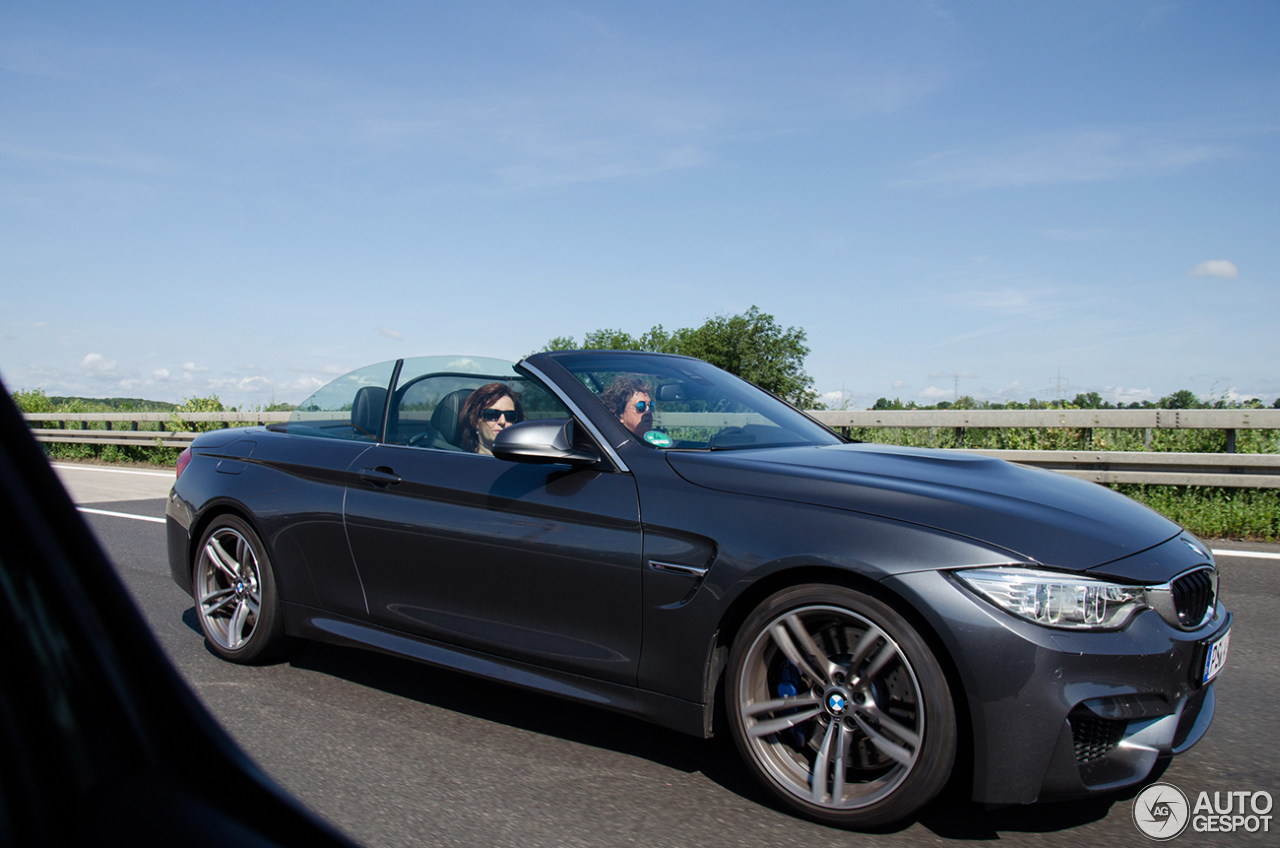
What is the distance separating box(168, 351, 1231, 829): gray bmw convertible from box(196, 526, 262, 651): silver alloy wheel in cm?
6

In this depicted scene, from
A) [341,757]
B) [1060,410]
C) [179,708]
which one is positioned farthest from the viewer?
[1060,410]

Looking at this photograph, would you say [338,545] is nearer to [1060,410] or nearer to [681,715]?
[681,715]

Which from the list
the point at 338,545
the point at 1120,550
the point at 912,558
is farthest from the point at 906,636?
the point at 338,545

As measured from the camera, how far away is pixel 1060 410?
9.23m

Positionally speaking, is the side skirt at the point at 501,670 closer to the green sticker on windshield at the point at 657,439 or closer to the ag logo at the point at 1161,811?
the green sticker on windshield at the point at 657,439

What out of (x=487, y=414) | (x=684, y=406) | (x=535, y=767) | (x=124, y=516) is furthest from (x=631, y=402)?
(x=124, y=516)

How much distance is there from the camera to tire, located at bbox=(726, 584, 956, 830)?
8.93 ft

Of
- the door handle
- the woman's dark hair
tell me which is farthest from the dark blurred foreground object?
the door handle

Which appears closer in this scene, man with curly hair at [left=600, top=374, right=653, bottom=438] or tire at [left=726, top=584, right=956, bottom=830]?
tire at [left=726, top=584, right=956, bottom=830]

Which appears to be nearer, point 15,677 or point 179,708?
point 15,677

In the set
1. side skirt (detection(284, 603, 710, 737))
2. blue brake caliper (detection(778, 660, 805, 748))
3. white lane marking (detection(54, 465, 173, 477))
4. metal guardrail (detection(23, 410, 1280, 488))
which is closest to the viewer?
blue brake caliper (detection(778, 660, 805, 748))

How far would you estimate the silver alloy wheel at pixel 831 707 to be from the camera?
110 inches

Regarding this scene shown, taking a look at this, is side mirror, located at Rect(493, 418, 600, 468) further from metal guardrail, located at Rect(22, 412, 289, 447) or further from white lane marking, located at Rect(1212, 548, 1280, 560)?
metal guardrail, located at Rect(22, 412, 289, 447)

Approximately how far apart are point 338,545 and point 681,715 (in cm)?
184
